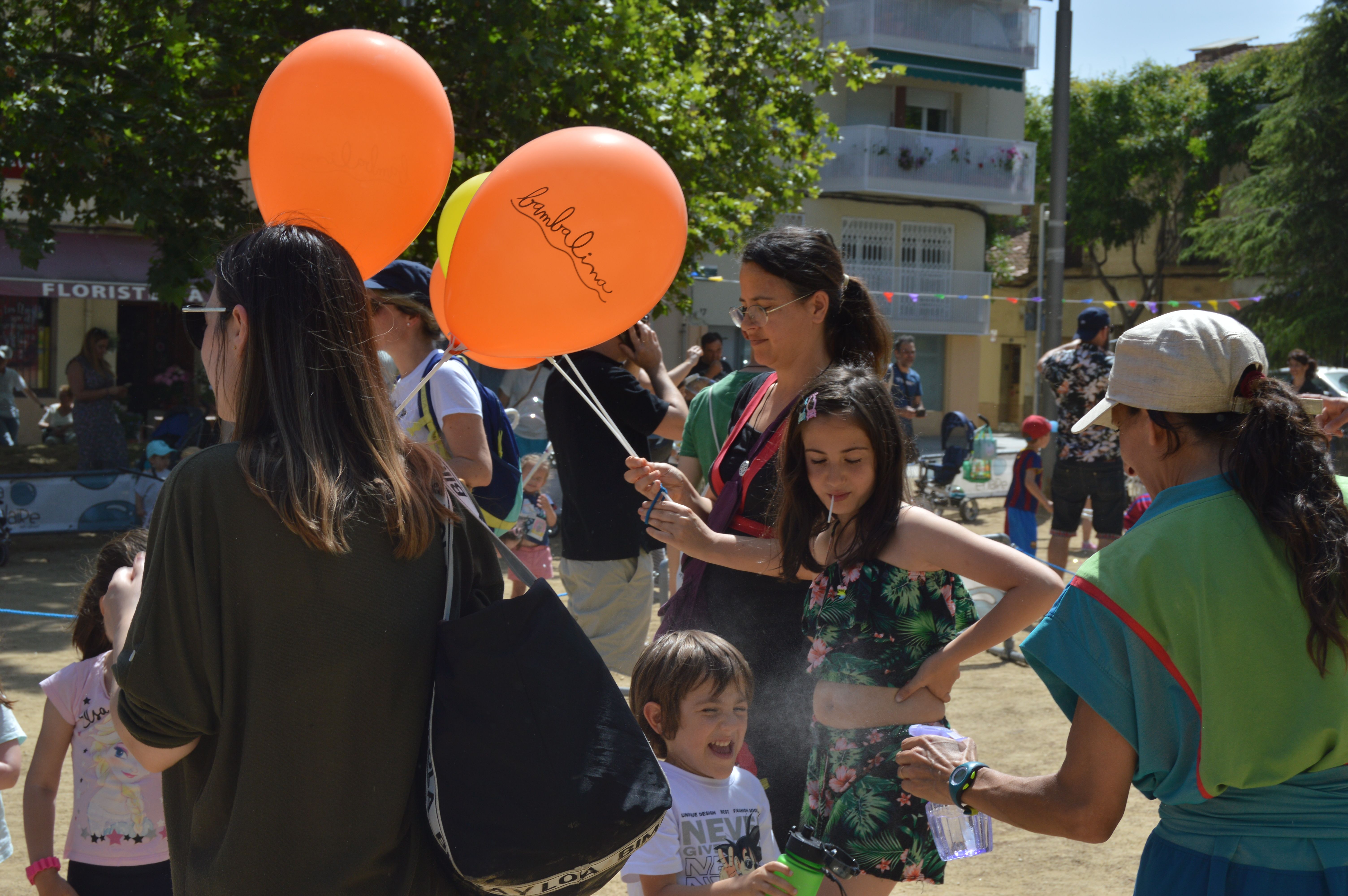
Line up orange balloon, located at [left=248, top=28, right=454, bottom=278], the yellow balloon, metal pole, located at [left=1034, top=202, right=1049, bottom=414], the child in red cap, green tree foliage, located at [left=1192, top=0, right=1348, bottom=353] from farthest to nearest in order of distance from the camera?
green tree foliage, located at [left=1192, top=0, right=1348, bottom=353], metal pole, located at [left=1034, top=202, right=1049, bottom=414], the child in red cap, the yellow balloon, orange balloon, located at [left=248, top=28, right=454, bottom=278]

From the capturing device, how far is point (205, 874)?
162 cm

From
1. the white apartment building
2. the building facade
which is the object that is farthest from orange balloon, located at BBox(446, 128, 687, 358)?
the white apartment building

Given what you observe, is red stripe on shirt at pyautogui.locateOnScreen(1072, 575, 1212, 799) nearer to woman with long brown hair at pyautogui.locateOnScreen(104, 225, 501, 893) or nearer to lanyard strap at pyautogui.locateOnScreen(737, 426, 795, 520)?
woman with long brown hair at pyautogui.locateOnScreen(104, 225, 501, 893)

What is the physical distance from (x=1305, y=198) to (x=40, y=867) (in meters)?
27.6

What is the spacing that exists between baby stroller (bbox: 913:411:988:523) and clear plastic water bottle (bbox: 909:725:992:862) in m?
11.1

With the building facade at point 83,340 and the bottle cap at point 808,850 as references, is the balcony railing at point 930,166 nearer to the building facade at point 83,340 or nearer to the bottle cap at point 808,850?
the building facade at point 83,340

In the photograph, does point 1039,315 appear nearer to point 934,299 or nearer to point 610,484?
point 934,299

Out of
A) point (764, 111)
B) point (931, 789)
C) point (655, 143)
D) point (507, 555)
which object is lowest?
point (931, 789)

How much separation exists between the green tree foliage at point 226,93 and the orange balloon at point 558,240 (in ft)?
25.1

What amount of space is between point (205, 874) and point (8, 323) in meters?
19.8

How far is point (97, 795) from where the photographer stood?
2707 millimetres

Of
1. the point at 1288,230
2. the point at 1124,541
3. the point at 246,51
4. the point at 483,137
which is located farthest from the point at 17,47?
the point at 1288,230

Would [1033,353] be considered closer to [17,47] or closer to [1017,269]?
[1017,269]

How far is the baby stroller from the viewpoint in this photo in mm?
13453
